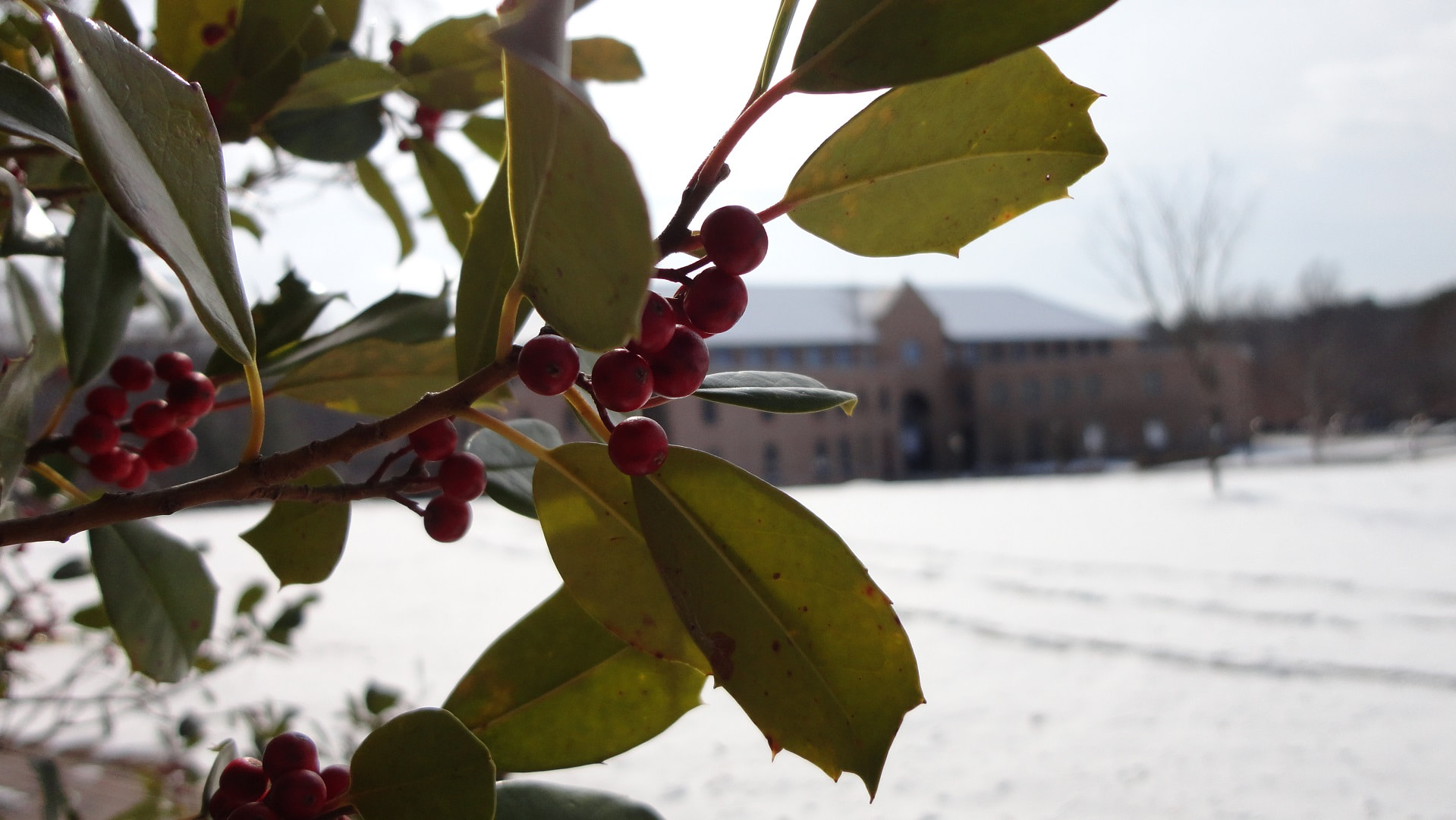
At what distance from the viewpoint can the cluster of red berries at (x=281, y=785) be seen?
1.18ft

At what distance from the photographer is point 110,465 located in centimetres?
52

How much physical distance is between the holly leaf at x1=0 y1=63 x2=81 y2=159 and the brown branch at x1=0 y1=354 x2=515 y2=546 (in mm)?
110

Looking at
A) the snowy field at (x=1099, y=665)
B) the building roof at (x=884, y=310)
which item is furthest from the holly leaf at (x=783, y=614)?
the building roof at (x=884, y=310)

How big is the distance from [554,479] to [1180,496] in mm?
10063

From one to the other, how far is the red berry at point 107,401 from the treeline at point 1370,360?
21.6m

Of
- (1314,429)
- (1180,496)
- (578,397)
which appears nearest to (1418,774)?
(578,397)

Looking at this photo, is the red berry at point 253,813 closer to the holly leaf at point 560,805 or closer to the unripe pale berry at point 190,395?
the holly leaf at point 560,805

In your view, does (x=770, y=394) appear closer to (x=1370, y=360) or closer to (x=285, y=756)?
(x=285, y=756)

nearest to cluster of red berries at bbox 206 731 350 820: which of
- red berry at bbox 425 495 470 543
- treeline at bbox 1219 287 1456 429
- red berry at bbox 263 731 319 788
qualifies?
red berry at bbox 263 731 319 788

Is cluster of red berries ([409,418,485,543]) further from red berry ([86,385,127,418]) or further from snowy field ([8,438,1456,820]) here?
snowy field ([8,438,1456,820])

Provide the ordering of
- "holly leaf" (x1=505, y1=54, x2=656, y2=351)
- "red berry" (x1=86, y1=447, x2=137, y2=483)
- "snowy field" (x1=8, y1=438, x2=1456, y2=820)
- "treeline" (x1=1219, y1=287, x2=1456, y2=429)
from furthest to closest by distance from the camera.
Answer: "treeline" (x1=1219, y1=287, x2=1456, y2=429) → "snowy field" (x1=8, y1=438, x2=1456, y2=820) → "red berry" (x1=86, y1=447, x2=137, y2=483) → "holly leaf" (x1=505, y1=54, x2=656, y2=351)

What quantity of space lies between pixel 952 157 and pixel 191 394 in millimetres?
407

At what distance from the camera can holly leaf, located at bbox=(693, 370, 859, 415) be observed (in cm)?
31

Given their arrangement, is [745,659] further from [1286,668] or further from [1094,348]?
[1094,348]
